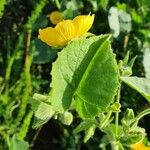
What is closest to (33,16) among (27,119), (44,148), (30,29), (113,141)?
(30,29)

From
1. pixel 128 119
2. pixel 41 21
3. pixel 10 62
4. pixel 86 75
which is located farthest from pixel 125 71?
pixel 41 21

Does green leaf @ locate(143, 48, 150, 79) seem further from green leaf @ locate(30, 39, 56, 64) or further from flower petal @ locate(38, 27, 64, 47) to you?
flower petal @ locate(38, 27, 64, 47)

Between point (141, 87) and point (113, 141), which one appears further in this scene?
point (113, 141)

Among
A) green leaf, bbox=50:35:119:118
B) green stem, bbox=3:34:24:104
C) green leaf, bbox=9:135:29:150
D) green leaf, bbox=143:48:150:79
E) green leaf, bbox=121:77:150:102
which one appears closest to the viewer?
green leaf, bbox=50:35:119:118

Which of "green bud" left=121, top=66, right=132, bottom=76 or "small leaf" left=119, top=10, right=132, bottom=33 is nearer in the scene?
"green bud" left=121, top=66, right=132, bottom=76

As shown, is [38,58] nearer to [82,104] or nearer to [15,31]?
[15,31]

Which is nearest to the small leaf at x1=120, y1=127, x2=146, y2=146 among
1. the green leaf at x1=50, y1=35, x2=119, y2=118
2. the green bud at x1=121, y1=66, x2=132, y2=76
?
the green bud at x1=121, y1=66, x2=132, y2=76

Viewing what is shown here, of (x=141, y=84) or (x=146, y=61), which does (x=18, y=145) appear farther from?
(x=146, y=61)
